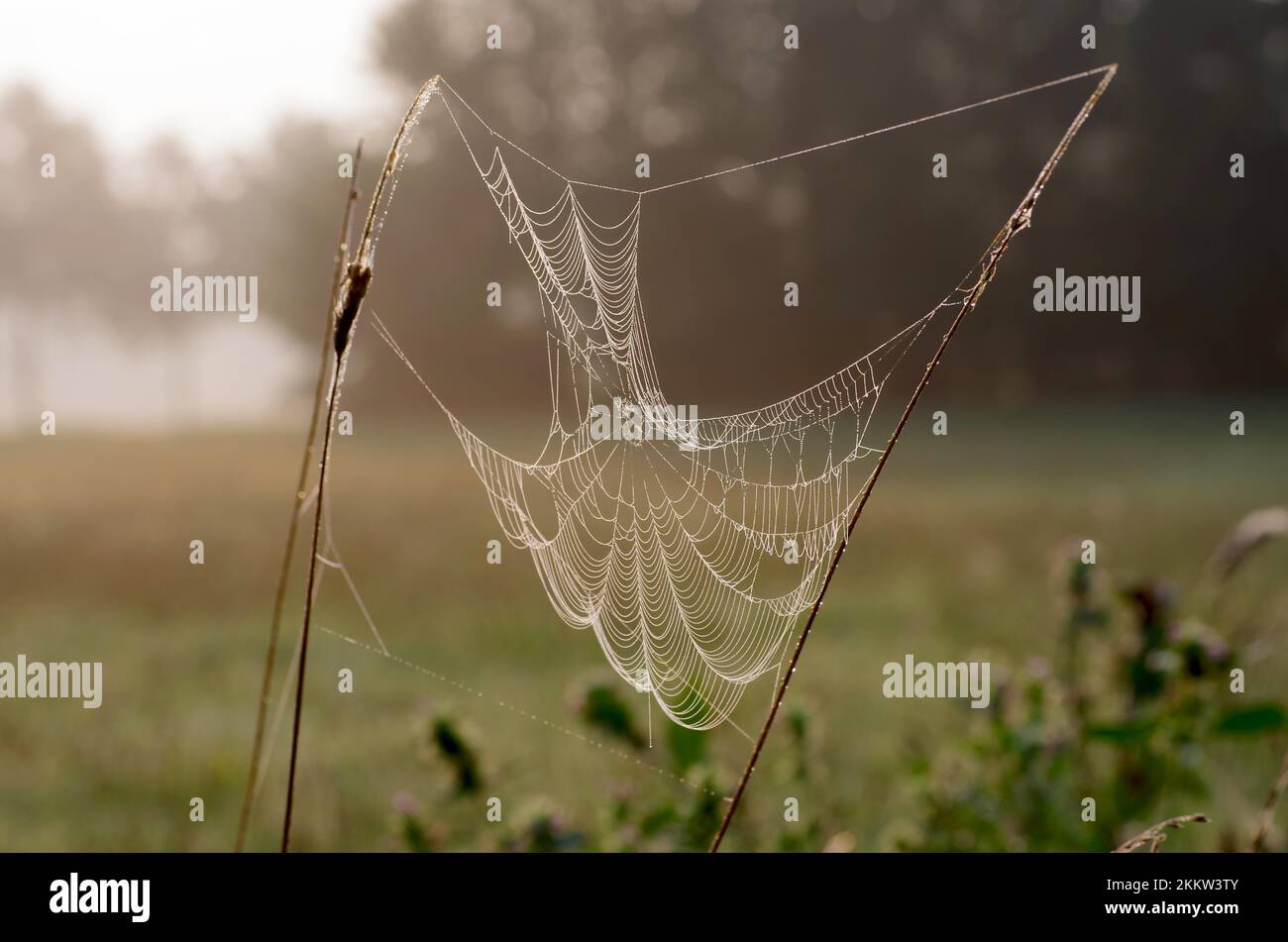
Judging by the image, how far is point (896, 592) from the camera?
8531 mm

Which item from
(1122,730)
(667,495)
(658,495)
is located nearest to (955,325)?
(1122,730)

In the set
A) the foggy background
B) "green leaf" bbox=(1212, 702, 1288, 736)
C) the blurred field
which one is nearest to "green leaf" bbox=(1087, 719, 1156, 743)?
"green leaf" bbox=(1212, 702, 1288, 736)

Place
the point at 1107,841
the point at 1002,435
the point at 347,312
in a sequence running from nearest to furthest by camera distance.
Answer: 1. the point at 347,312
2. the point at 1107,841
3. the point at 1002,435

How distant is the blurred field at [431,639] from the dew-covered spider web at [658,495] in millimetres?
429

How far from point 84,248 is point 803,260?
110ft

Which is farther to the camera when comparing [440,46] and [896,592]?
[440,46]

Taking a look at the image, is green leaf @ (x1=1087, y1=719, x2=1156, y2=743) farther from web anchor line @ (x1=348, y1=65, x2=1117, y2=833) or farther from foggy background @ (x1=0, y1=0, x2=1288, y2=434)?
foggy background @ (x1=0, y1=0, x2=1288, y2=434)

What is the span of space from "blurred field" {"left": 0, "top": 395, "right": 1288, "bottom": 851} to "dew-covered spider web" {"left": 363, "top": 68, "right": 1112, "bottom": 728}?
429 millimetres

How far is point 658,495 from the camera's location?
36.3ft

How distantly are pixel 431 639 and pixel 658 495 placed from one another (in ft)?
12.7

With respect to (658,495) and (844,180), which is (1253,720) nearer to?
(658,495)
